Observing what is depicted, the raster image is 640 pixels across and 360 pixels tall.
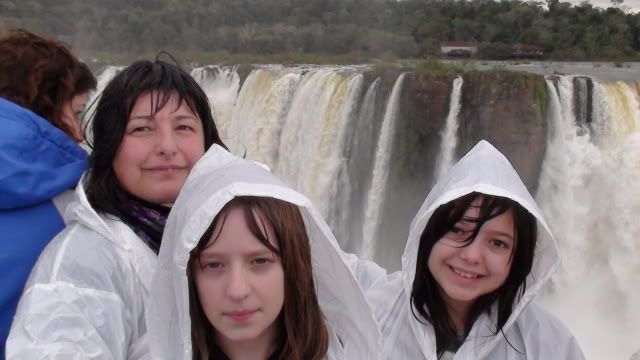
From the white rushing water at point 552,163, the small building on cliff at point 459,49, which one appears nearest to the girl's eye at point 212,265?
the white rushing water at point 552,163

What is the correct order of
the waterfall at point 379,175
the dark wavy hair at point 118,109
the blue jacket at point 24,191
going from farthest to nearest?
1. the waterfall at point 379,175
2. the dark wavy hair at point 118,109
3. the blue jacket at point 24,191

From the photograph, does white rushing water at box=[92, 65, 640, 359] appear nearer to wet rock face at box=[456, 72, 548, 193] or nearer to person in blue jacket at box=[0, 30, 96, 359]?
wet rock face at box=[456, 72, 548, 193]

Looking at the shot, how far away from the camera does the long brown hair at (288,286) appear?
0.96 metres

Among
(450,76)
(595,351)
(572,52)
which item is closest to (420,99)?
(450,76)

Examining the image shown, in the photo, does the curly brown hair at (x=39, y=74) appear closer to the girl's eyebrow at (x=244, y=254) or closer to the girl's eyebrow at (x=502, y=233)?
the girl's eyebrow at (x=244, y=254)

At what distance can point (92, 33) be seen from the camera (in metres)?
23.1

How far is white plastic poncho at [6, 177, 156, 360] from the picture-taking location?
2.89 feet

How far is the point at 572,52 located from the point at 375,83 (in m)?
6.56

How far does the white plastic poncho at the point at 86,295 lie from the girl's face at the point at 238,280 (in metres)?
0.10

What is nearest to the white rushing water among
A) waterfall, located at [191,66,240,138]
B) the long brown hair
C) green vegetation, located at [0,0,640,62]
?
waterfall, located at [191,66,240,138]

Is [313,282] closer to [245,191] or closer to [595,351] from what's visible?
[245,191]

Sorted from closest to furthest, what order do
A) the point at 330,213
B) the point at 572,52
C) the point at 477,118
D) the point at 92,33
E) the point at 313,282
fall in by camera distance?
the point at 313,282 → the point at 477,118 → the point at 330,213 → the point at 572,52 → the point at 92,33

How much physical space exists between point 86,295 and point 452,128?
7916 mm

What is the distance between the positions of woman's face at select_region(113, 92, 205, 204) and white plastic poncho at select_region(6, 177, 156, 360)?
0.30 feet
